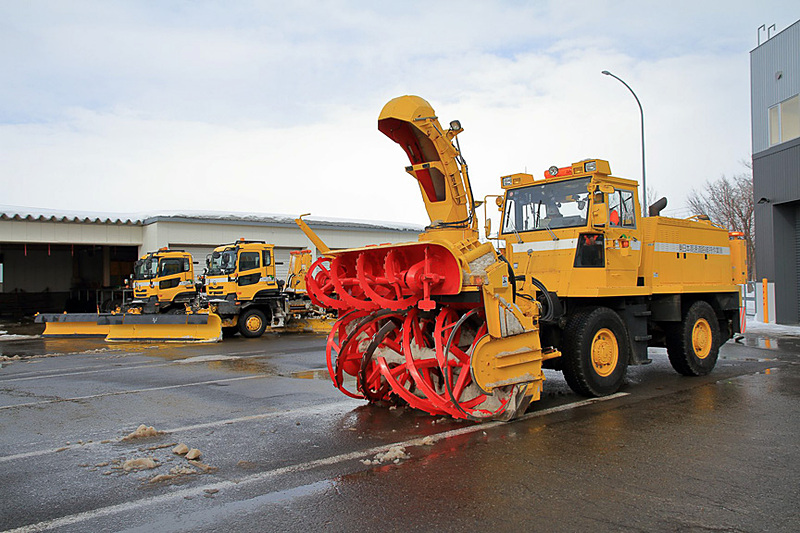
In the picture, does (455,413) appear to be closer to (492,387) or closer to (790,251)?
(492,387)

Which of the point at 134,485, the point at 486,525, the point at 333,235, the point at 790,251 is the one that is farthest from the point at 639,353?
the point at 333,235

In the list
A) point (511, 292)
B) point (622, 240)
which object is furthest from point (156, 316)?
point (511, 292)

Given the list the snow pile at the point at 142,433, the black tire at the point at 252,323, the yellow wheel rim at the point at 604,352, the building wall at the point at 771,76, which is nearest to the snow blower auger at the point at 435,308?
the yellow wheel rim at the point at 604,352

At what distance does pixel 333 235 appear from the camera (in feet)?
106

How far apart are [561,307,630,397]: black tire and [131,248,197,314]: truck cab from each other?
17765 mm

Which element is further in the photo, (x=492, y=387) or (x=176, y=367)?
(x=176, y=367)

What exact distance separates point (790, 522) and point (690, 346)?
6.08m

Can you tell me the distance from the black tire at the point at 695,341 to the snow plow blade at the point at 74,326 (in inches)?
646

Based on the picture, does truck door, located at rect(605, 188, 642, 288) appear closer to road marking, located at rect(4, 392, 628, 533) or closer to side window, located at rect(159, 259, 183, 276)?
road marking, located at rect(4, 392, 628, 533)

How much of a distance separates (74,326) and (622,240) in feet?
57.0

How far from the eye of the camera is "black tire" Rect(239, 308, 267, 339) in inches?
749

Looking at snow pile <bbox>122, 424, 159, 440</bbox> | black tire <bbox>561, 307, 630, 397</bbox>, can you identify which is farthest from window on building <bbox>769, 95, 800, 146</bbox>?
snow pile <bbox>122, 424, 159, 440</bbox>

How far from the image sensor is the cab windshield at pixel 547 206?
8564mm

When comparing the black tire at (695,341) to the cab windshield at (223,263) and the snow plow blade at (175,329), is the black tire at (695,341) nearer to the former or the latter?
the snow plow blade at (175,329)
